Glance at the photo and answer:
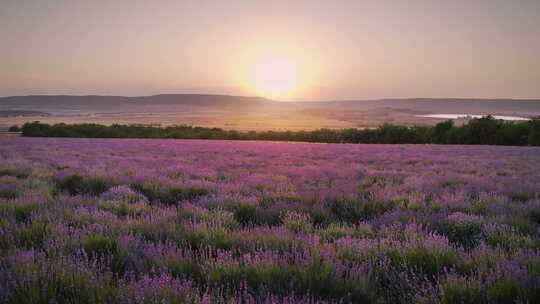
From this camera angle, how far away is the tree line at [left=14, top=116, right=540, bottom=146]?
159ft

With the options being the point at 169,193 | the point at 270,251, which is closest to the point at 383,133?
the point at 169,193

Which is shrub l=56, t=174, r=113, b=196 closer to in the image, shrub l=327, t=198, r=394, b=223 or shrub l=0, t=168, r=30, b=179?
shrub l=0, t=168, r=30, b=179

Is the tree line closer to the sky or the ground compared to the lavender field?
closer to the ground

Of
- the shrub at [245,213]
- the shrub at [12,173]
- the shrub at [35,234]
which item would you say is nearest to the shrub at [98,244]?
the shrub at [35,234]

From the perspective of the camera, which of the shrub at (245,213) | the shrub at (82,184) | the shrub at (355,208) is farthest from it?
the shrub at (82,184)

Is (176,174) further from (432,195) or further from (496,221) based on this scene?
(496,221)

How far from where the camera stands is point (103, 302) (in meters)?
2.30

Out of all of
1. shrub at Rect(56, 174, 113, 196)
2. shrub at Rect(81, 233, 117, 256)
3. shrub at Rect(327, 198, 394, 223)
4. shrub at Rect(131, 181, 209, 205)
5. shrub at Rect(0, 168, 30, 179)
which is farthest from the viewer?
shrub at Rect(0, 168, 30, 179)

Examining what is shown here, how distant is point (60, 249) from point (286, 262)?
2210mm

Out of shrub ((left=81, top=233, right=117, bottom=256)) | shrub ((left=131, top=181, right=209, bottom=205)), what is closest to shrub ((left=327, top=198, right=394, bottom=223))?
shrub ((left=131, top=181, right=209, bottom=205))

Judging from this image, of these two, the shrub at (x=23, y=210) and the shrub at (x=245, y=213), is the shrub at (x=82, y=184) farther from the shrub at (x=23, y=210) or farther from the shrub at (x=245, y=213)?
the shrub at (x=245, y=213)

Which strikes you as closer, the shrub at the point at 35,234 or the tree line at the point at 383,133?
the shrub at the point at 35,234

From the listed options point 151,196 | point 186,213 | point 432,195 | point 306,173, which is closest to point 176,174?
point 151,196

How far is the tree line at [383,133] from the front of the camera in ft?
159
